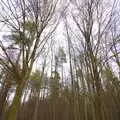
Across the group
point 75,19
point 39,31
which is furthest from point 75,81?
point 39,31

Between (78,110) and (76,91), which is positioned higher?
(76,91)

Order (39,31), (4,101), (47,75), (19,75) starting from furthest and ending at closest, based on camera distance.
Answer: (47,75)
(4,101)
(39,31)
(19,75)

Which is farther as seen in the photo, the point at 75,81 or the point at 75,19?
→ the point at 75,81

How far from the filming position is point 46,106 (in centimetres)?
1559

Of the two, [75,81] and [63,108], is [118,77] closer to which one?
[75,81]

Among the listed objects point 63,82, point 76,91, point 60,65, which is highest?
point 60,65

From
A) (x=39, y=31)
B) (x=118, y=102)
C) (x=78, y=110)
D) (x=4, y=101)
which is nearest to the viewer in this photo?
(x=39, y=31)

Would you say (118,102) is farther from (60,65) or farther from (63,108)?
(60,65)

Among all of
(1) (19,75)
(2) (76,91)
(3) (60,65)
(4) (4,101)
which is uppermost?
(3) (60,65)

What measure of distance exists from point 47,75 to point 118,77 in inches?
264

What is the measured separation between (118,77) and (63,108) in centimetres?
646

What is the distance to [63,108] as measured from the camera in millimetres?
14914

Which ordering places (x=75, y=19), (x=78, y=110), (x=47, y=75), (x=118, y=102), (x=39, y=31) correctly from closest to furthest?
(x=39, y=31)
(x=75, y=19)
(x=118, y=102)
(x=78, y=110)
(x=47, y=75)

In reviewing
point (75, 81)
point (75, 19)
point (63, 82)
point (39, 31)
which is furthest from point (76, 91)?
point (39, 31)
